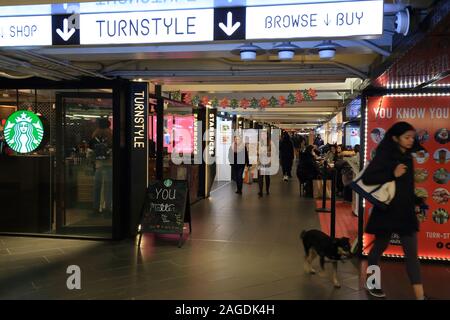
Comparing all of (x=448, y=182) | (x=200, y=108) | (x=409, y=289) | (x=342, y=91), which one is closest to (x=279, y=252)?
(x=409, y=289)

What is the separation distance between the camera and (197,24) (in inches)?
137

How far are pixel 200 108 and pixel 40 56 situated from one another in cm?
587

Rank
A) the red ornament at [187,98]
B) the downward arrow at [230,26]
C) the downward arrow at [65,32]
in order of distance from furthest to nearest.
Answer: the red ornament at [187,98] < the downward arrow at [65,32] < the downward arrow at [230,26]

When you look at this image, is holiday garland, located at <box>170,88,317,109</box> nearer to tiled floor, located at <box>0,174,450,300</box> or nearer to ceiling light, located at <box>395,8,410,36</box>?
tiled floor, located at <box>0,174,450,300</box>

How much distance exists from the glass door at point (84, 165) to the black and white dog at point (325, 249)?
10.2ft

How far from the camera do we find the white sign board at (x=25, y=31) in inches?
148

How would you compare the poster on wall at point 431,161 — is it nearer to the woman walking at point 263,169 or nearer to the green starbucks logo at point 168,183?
the green starbucks logo at point 168,183

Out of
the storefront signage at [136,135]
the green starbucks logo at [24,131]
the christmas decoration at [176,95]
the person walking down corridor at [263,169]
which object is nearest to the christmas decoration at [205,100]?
the christmas decoration at [176,95]

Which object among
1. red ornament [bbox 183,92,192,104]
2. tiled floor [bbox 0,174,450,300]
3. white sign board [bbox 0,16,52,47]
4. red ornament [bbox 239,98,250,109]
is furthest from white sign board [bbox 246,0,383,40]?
red ornament [bbox 239,98,250,109]

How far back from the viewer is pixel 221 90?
8836mm

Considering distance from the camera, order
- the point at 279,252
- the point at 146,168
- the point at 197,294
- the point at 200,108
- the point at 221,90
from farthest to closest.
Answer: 1. the point at 200,108
2. the point at 221,90
3. the point at 146,168
4. the point at 279,252
5. the point at 197,294

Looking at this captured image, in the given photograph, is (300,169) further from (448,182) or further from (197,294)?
(197,294)

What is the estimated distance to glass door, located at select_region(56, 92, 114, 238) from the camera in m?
6.75
